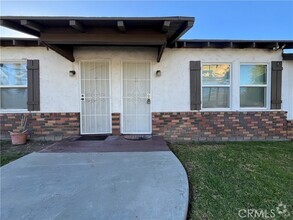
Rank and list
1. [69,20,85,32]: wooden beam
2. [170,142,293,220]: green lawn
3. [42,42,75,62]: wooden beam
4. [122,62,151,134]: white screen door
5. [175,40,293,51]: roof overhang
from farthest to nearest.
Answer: [122,62,151,134]: white screen door < [175,40,293,51]: roof overhang < [42,42,75,62]: wooden beam < [69,20,85,32]: wooden beam < [170,142,293,220]: green lawn

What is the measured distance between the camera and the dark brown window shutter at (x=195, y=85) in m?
5.95

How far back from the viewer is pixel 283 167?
379 cm

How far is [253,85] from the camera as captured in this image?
20.2 feet

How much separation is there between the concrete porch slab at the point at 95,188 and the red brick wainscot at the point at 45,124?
1.91m

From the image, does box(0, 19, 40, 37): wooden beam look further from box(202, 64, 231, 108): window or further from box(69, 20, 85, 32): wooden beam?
box(202, 64, 231, 108): window

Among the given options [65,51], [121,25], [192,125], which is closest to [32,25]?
[65,51]

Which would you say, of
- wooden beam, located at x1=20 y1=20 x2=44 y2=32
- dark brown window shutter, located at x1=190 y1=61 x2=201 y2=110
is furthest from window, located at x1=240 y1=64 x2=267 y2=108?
wooden beam, located at x1=20 y1=20 x2=44 y2=32

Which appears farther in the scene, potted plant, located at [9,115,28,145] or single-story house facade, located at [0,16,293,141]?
single-story house facade, located at [0,16,293,141]

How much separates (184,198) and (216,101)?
14.3ft

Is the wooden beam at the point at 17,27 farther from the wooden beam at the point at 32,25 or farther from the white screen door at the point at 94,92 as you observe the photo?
the white screen door at the point at 94,92

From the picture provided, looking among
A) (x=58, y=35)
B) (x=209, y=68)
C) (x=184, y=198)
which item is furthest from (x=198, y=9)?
(x=184, y=198)

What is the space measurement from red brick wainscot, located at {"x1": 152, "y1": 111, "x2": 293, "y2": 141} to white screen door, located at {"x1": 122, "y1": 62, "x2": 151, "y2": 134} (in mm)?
455

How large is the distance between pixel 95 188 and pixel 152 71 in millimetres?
4104

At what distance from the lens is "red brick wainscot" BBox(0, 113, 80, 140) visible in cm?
580
